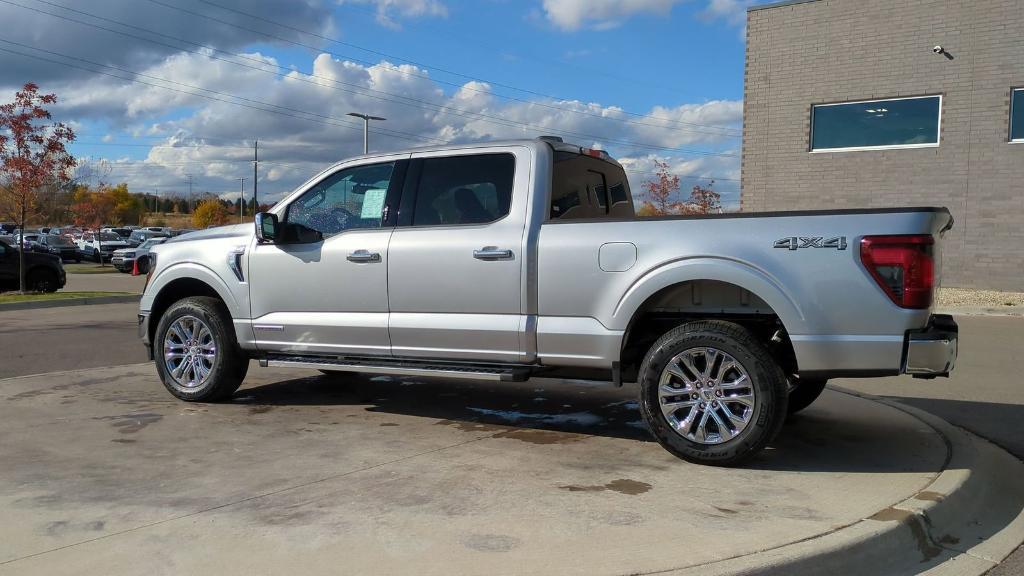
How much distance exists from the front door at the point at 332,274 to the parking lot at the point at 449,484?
2.13 ft

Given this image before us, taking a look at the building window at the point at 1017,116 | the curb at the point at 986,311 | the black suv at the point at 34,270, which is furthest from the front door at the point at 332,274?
the building window at the point at 1017,116

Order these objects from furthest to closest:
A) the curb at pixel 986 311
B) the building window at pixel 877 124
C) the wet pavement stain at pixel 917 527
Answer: the building window at pixel 877 124, the curb at pixel 986 311, the wet pavement stain at pixel 917 527

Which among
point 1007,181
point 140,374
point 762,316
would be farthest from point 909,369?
point 1007,181

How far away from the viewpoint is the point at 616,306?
17.1 feet

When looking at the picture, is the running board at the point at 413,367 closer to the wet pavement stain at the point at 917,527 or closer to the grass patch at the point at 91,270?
the wet pavement stain at the point at 917,527

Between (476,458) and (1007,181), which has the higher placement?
(1007,181)

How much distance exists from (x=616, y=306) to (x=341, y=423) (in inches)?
93.2

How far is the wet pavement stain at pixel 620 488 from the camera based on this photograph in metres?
4.49

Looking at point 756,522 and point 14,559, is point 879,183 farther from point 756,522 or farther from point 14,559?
point 14,559

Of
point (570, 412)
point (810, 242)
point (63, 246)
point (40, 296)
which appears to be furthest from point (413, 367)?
point (63, 246)

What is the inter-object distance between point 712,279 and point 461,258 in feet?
5.71

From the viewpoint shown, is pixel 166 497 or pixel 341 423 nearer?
pixel 166 497

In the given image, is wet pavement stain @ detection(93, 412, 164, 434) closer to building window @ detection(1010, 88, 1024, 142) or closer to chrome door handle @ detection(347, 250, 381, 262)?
chrome door handle @ detection(347, 250, 381, 262)

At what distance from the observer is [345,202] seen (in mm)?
6477
